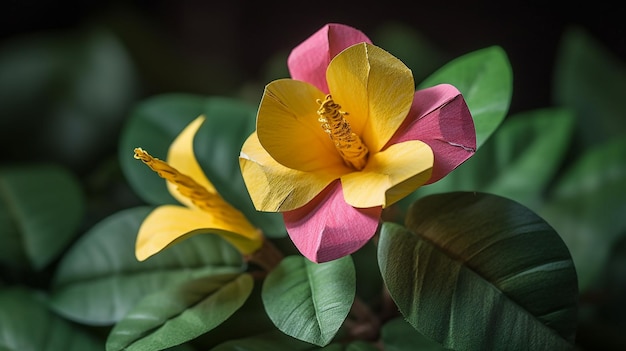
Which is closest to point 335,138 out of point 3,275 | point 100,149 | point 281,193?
point 281,193

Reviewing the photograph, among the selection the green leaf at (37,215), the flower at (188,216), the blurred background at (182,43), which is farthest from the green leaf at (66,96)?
the flower at (188,216)

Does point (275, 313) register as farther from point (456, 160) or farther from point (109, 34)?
point (109, 34)

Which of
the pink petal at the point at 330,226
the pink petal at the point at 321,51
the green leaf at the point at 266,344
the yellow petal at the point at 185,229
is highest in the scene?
the pink petal at the point at 321,51

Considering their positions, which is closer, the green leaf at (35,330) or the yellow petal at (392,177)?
the yellow petal at (392,177)

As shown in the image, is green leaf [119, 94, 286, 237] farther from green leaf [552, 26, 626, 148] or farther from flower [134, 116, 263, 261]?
green leaf [552, 26, 626, 148]

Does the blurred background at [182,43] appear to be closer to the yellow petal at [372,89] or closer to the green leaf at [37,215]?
the green leaf at [37,215]

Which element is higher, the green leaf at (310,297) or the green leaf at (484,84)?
Result: the green leaf at (484,84)
